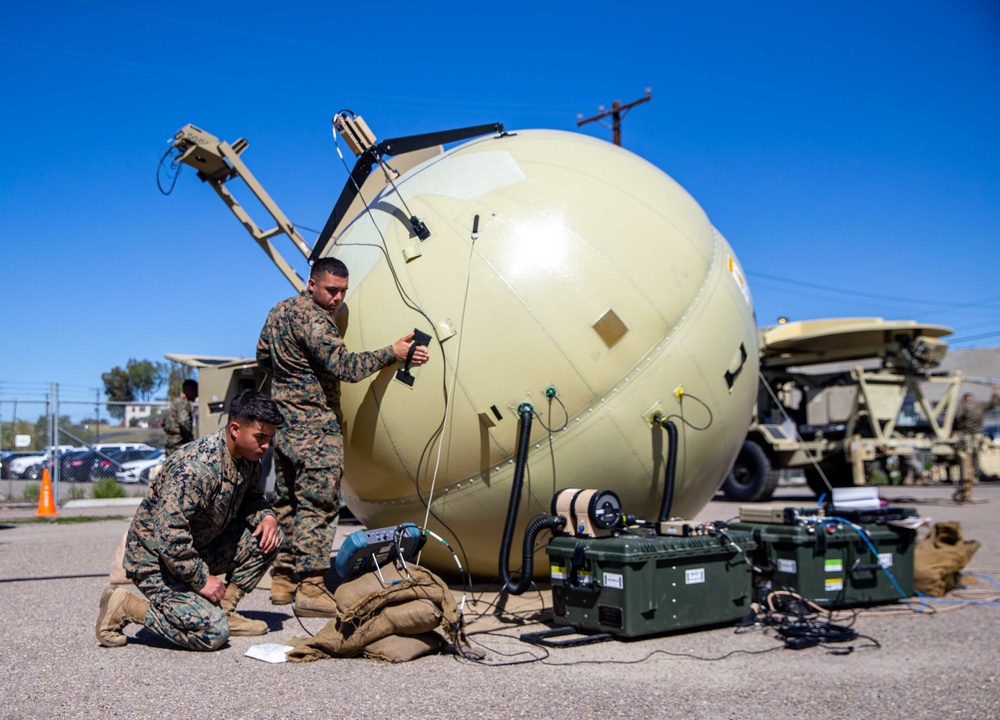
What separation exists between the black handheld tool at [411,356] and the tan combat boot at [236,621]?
1335 millimetres

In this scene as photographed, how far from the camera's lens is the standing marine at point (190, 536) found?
378 centimetres

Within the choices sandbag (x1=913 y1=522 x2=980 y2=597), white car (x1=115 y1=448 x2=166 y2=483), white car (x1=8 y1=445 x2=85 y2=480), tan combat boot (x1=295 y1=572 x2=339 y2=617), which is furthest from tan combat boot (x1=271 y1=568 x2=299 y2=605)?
white car (x1=115 y1=448 x2=166 y2=483)

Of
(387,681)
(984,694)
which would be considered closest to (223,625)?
(387,681)

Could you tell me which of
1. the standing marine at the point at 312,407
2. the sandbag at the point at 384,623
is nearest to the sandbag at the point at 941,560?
the sandbag at the point at 384,623

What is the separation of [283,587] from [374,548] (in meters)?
1.06

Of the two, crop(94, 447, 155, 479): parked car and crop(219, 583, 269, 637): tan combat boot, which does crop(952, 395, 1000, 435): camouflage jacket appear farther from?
crop(94, 447, 155, 479): parked car

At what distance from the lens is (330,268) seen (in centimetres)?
457

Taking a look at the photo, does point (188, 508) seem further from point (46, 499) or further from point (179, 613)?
point (46, 499)

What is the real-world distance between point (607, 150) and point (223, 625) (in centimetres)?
345

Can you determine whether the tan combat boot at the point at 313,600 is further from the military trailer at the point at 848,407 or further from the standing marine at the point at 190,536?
the military trailer at the point at 848,407

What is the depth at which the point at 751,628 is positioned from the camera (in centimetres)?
449

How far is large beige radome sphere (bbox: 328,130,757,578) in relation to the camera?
444 centimetres

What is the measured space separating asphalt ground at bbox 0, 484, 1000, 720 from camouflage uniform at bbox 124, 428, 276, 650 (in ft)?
0.48

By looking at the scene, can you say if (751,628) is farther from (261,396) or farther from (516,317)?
(261,396)
